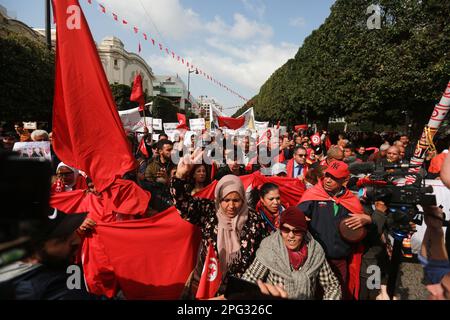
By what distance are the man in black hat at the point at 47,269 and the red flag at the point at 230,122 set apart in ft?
25.4

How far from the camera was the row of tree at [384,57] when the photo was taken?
11.9 metres

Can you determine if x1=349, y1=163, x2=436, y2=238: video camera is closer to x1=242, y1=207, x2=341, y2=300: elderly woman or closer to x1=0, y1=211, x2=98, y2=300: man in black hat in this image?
x1=242, y1=207, x2=341, y2=300: elderly woman

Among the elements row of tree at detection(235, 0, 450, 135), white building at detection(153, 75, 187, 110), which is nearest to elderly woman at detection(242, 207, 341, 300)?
row of tree at detection(235, 0, 450, 135)

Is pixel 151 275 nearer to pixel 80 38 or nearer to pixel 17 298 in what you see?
pixel 17 298

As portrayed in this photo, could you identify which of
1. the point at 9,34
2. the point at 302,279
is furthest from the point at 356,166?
the point at 9,34

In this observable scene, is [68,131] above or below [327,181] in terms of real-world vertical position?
above

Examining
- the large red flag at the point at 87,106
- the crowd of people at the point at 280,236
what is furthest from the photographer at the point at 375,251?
the large red flag at the point at 87,106

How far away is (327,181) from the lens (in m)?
2.75

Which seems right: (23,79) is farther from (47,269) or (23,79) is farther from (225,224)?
(47,269)

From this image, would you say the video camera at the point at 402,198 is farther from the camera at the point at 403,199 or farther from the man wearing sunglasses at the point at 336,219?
the man wearing sunglasses at the point at 336,219

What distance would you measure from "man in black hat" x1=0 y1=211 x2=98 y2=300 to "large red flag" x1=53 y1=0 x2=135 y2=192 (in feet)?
2.51

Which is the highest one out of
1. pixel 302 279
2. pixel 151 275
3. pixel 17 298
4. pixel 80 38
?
pixel 80 38

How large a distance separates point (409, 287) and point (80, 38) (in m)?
4.24

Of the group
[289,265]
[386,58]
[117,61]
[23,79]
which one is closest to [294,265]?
[289,265]
